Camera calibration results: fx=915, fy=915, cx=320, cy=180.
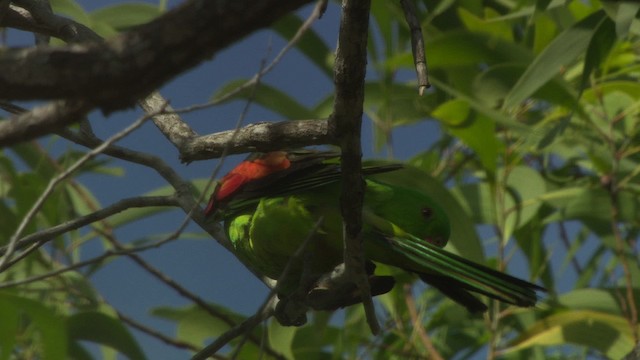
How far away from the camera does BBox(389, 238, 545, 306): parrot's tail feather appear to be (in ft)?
6.88

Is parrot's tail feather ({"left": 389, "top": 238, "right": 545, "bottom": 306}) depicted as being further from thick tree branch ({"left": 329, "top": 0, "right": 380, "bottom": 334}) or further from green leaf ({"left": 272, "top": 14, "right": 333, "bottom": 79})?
green leaf ({"left": 272, "top": 14, "right": 333, "bottom": 79})

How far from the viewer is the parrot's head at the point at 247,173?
2344 mm

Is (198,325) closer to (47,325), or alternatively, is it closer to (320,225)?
(47,325)

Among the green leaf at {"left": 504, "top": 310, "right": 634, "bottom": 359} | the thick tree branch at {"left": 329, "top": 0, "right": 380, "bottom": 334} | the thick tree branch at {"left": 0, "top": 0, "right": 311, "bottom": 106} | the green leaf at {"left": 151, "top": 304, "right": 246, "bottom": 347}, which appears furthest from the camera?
the green leaf at {"left": 151, "top": 304, "right": 246, "bottom": 347}

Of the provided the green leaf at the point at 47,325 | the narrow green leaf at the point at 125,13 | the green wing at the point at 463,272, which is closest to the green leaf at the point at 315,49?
the narrow green leaf at the point at 125,13

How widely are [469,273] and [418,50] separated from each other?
68cm

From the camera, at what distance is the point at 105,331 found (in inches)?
138

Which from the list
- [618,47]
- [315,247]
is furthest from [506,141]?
[315,247]

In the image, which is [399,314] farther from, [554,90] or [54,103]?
[54,103]

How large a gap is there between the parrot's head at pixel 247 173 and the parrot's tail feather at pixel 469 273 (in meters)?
0.37

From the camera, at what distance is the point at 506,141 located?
3732mm

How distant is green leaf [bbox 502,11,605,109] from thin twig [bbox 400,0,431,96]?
1244mm

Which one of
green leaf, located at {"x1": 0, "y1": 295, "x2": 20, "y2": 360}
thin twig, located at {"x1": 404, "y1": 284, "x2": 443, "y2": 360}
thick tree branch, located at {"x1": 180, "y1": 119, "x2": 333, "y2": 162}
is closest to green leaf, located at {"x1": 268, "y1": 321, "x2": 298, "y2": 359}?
thin twig, located at {"x1": 404, "y1": 284, "x2": 443, "y2": 360}

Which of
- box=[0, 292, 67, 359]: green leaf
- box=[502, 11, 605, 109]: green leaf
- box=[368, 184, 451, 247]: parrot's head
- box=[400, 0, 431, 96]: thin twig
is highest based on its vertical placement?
box=[400, 0, 431, 96]: thin twig
